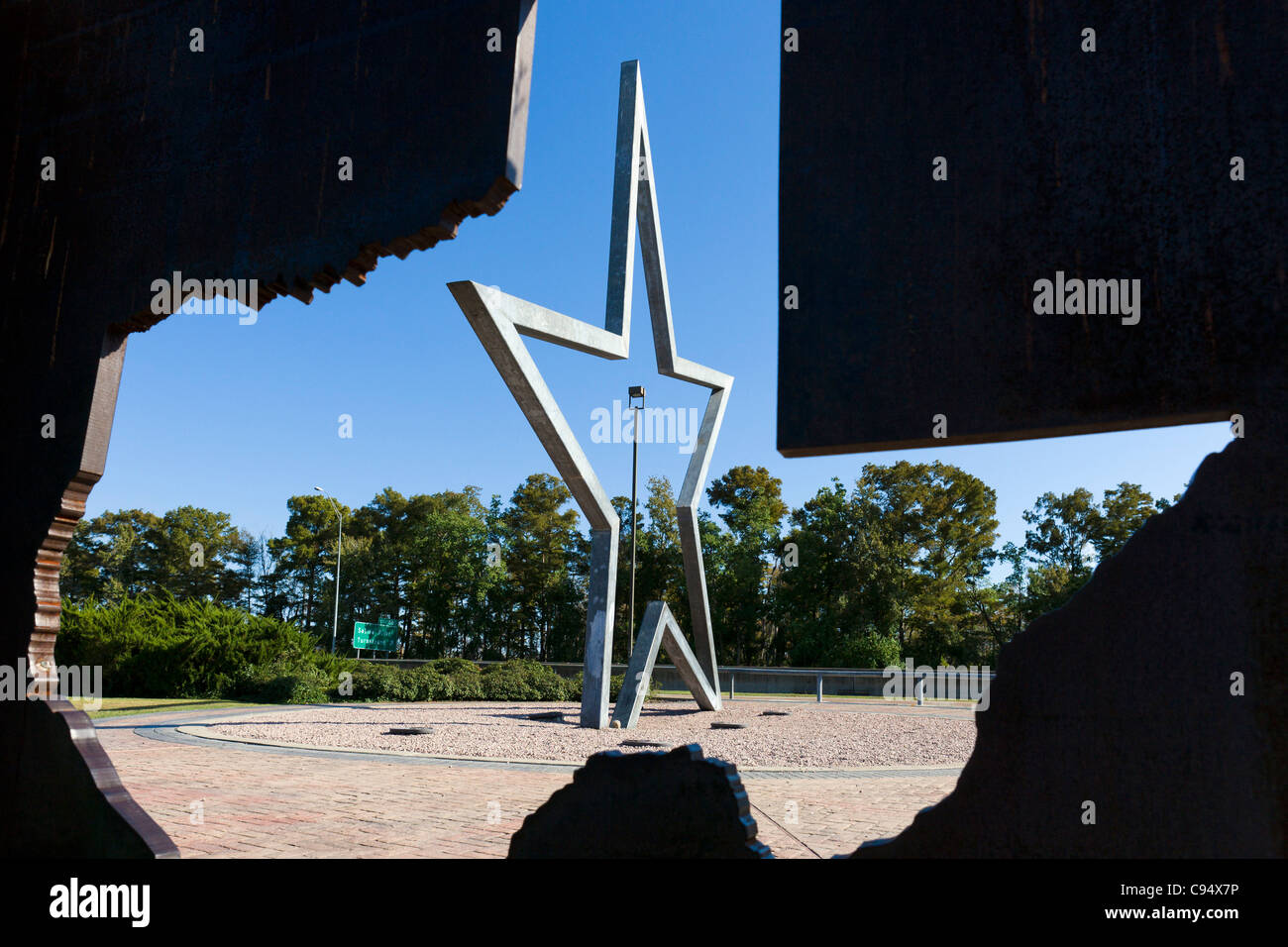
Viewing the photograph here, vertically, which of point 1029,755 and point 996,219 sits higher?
point 996,219

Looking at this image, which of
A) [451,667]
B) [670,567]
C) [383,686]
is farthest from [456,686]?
[670,567]

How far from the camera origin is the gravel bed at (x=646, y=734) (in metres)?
9.56

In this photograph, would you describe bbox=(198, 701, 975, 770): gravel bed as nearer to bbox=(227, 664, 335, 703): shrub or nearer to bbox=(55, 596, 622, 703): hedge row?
bbox=(227, 664, 335, 703): shrub

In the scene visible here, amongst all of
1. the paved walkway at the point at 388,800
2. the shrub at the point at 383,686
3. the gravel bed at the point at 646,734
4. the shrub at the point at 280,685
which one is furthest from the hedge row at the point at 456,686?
the paved walkway at the point at 388,800

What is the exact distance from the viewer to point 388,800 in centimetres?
638

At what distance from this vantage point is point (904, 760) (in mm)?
9500

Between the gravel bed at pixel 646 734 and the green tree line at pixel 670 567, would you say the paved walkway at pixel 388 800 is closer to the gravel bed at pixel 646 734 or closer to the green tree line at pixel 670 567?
the gravel bed at pixel 646 734

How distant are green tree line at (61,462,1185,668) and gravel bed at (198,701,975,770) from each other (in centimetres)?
1566

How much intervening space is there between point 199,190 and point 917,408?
3024 mm

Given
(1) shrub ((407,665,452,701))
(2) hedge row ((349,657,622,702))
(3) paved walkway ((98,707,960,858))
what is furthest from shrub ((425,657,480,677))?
(3) paved walkway ((98,707,960,858))

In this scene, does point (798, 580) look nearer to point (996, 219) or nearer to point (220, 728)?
point (220, 728)

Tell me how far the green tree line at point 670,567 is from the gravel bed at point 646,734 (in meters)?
15.7
